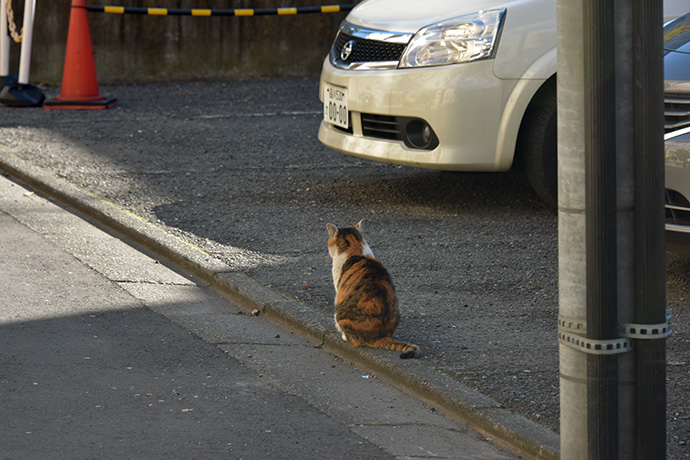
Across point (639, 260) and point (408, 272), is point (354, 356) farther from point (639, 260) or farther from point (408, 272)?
point (639, 260)

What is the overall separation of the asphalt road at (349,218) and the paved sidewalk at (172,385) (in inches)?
15.0

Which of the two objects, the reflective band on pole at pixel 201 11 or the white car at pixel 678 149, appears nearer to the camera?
the white car at pixel 678 149

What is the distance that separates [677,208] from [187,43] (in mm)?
10664

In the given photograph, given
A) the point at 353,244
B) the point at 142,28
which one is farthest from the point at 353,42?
the point at 142,28

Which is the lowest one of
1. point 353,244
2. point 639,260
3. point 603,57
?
point 353,244

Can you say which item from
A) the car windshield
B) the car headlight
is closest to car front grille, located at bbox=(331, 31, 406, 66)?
the car headlight

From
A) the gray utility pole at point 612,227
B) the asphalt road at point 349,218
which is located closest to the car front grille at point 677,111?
the asphalt road at point 349,218

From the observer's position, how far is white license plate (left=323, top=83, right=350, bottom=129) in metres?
6.92

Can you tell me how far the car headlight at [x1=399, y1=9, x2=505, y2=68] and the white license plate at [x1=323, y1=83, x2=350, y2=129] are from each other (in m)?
0.56

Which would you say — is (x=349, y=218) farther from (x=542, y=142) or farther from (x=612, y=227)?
(x=612, y=227)

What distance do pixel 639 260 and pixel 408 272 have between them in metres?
2.85

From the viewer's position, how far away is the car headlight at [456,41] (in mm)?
6375

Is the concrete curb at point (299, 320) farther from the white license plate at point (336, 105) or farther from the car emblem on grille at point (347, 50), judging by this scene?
the car emblem on grille at point (347, 50)

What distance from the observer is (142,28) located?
14219 mm
